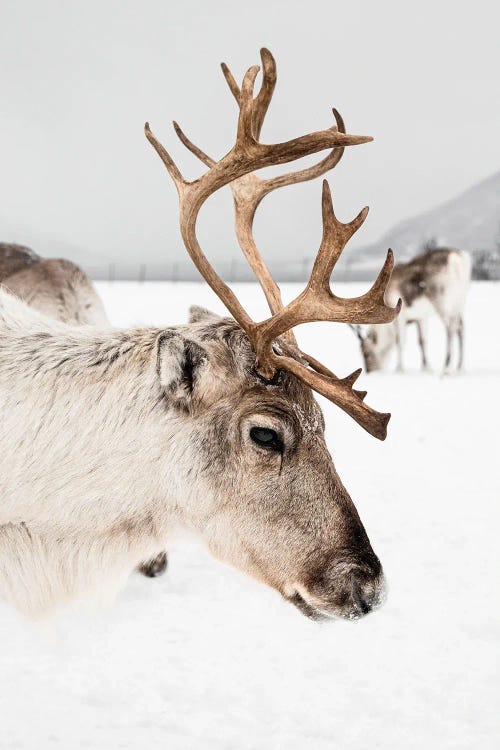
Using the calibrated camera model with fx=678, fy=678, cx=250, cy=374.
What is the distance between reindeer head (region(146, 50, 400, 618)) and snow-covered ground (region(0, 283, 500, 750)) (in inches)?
10.3

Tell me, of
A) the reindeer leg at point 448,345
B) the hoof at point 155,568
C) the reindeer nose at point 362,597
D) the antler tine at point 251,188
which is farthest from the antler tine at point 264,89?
the reindeer leg at point 448,345

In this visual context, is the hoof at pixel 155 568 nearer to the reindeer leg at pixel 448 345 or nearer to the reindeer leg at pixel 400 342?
the reindeer leg at pixel 448 345

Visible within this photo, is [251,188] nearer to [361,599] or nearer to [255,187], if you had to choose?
[255,187]

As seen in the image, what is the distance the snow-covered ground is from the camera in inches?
110

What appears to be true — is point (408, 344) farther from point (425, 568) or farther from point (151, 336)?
point (151, 336)

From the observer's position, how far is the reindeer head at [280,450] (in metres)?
2.42

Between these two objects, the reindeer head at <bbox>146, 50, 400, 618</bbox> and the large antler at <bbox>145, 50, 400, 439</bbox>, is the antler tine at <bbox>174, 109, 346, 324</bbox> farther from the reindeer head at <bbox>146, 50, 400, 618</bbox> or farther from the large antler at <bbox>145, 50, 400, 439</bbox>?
the reindeer head at <bbox>146, 50, 400, 618</bbox>

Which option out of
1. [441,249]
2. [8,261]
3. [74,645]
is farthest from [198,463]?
[441,249]

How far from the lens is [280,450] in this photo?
8.09ft

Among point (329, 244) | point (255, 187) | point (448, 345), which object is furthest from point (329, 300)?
point (448, 345)

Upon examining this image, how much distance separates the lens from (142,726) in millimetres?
2814

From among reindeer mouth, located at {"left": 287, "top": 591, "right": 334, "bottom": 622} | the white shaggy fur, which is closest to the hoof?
the white shaggy fur

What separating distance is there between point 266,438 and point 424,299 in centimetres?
1182

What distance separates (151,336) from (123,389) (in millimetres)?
282
